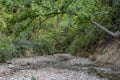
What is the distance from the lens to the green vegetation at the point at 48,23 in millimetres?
18625

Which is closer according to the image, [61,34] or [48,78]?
[48,78]

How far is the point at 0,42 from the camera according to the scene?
24.8m

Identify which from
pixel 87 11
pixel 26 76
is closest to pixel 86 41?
pixel 87 11

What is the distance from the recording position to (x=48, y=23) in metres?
41.2

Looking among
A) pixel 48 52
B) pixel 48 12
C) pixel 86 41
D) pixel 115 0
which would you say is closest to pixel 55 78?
pixel 48 12

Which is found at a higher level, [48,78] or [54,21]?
[48,78]

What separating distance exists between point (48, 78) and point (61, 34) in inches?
1172

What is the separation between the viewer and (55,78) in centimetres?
1566

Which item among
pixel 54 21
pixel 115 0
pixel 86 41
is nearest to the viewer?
pixel 115 0

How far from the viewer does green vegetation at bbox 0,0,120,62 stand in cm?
1862

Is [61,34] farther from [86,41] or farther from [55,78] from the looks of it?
[55,78]

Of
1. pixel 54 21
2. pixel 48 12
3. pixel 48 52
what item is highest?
pixel 48 12

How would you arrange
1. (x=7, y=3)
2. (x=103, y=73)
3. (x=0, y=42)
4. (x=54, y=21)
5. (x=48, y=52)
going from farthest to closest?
(x=54, y=21)
(x=48, y=52)
(x=0, y=42)
(x=7, y=3)
(x=103, y=73)

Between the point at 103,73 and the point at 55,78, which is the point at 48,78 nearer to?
the point at 55,78
